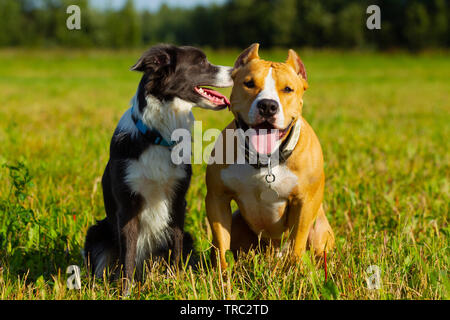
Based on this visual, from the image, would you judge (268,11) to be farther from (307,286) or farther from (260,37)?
(307,286)

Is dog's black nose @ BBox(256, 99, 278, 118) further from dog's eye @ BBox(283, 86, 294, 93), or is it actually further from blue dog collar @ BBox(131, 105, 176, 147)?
blue dog collar @ BBox(131, 105, 176, 147)

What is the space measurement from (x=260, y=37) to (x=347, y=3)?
9.18 meters

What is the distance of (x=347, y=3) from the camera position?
165ft

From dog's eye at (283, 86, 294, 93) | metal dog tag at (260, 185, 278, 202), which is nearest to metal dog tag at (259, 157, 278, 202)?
metal dog tag at (260, 185, 278, 202)

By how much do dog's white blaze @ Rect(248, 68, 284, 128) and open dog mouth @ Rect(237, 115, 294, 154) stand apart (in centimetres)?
9

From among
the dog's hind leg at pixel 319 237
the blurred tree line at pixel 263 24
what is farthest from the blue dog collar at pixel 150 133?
the blurred tree line at pixel 263 24

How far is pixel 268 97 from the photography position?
9.08ft

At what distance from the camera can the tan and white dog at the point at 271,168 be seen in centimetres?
285

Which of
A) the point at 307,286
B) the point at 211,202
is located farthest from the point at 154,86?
the point at 307,286

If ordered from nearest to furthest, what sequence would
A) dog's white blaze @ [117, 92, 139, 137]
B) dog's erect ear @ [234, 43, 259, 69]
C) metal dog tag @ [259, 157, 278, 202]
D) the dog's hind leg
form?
metal dog tag @ [259, 157, 278, 202], dog's erect ear @ [234, 43, 259, 69], dog's white blaze @ [117, 92, 139, 137], the dog's hind leg

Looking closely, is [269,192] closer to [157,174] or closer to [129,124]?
[157,174]

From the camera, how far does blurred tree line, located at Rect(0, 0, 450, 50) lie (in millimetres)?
42750

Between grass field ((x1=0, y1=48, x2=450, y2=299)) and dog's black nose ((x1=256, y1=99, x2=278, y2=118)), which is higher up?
dog's black nose ((x1=256, y1=99, x2=278, y2=118))

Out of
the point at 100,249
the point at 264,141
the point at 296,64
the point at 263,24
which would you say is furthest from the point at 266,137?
the point at 263,24
